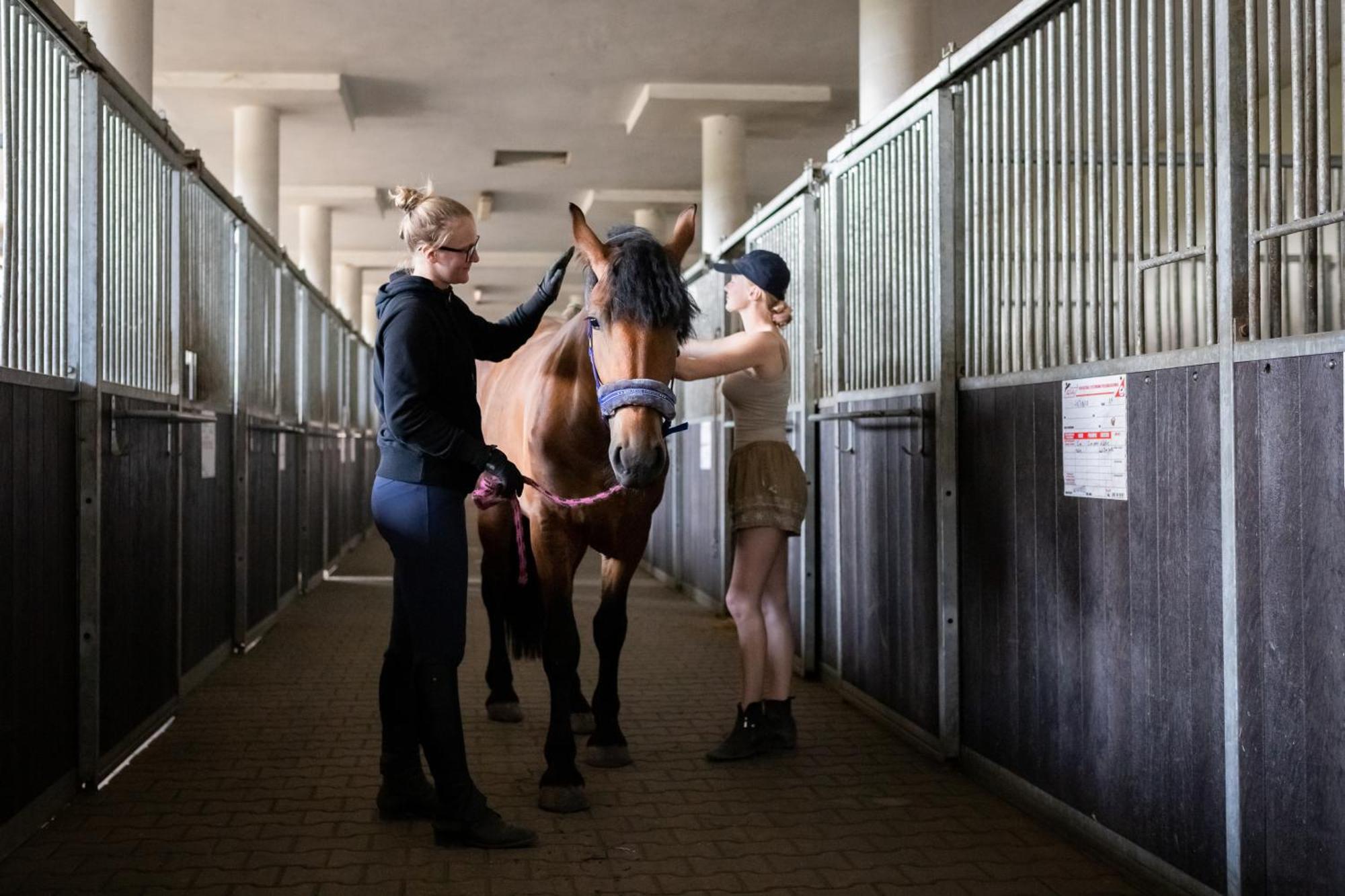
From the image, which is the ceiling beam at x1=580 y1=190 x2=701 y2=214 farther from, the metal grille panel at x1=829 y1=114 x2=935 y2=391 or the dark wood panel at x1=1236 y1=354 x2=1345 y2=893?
the dark wood panel at x1=1236 y1=354 x2=1345 y2=893

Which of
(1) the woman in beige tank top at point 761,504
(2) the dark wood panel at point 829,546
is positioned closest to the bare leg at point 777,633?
(1) the woman in beige tank top at point 761,504

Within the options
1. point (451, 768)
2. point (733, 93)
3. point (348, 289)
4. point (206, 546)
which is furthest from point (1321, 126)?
point (348, 289)

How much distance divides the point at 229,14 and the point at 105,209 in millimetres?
7533

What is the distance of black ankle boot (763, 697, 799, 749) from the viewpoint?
13.1 ft

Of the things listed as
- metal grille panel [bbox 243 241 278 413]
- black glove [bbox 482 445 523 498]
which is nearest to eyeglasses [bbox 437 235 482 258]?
black glove [bbox 482 445 523 498]

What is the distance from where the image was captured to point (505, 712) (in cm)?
448

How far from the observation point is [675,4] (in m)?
10.0

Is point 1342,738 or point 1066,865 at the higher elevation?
point 1342,738

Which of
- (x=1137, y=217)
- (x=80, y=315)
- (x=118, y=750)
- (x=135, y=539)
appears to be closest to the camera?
(x=1137, y=217)

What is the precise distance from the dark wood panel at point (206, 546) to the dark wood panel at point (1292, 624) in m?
4.02

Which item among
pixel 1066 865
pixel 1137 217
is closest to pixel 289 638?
pixel 1066 865

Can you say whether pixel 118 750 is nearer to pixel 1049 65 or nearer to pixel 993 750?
pixel 993 750

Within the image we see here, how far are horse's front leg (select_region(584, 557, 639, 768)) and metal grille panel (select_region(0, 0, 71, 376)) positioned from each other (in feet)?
5.83

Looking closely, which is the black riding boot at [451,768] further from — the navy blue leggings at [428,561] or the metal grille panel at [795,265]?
the metal grille panel at [795,265]
